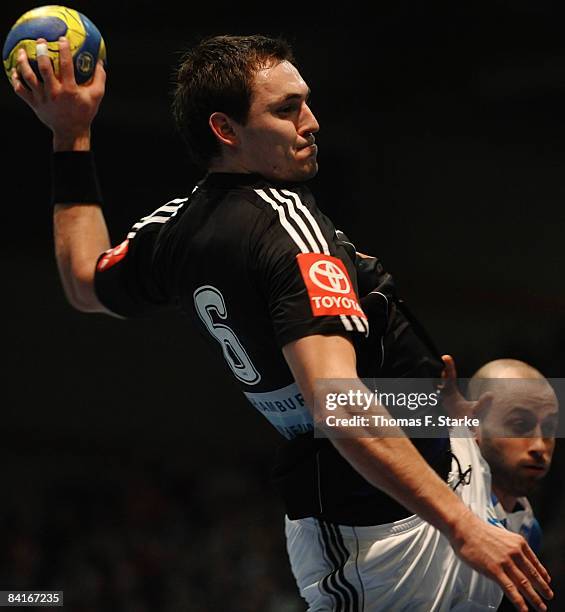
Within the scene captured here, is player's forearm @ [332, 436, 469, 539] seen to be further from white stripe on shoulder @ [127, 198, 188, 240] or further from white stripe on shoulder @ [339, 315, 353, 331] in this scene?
white stripe on shoulder @ [127, 198, 188, 240]

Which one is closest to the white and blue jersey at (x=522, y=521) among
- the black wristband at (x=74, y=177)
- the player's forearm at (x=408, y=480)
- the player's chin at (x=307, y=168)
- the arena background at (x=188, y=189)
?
the player's forearm at (x=408, y=480)

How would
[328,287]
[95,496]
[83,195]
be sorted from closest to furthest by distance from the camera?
[328,287] → [83,195] → [95,496]

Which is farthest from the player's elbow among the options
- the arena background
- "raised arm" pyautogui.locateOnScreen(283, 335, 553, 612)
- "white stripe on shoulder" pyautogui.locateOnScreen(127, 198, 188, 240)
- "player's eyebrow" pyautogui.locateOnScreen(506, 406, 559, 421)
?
the arena background

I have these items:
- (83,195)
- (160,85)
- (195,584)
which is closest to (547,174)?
(160,85)

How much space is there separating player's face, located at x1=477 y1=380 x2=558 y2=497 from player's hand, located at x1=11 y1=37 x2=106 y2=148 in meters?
1.58

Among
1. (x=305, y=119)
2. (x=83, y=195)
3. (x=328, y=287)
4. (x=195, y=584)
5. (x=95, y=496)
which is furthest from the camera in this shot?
(x=95, y=496)

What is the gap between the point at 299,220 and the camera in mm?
2732

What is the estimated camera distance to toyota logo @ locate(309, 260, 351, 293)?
102 inches

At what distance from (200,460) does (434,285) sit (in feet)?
8.08

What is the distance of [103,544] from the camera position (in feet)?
27.8

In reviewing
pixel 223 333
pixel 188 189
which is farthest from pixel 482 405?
pixel 188 189

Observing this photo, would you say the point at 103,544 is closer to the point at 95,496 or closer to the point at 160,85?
the point at 95,496

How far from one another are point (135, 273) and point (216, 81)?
605mm

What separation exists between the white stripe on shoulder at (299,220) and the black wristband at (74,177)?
709 millimetres
